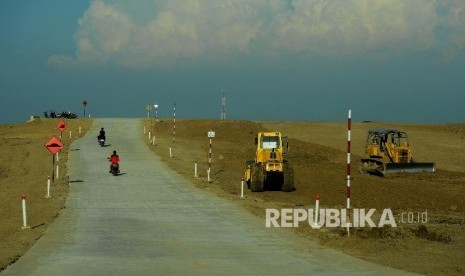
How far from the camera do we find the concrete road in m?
13.0

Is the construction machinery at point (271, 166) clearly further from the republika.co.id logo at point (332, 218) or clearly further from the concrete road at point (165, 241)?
the republika.co.id logo at point (332, 218)

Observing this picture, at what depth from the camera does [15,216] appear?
24.3 meters

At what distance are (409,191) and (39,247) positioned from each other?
22250 millimetres

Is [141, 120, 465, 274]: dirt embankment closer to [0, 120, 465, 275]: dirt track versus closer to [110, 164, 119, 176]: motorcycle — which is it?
[0, 120, 465, 275]: dirt track

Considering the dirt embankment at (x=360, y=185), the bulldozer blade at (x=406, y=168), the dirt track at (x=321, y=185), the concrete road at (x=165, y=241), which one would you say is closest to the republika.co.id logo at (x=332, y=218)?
the dirt embankment at (x=360, y=185)

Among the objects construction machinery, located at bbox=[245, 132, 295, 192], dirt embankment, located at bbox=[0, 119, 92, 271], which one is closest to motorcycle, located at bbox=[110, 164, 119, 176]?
dirt embankment, located at bbox=[0, 119, 92, 271]

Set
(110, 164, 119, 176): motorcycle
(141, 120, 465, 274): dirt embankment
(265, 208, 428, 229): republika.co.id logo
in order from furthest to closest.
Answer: (110, 164, 119, 176): motorcycle
(265, 208, 428, 229): republika.co.id logo
(141, 120, 465, 274): dirt embankment

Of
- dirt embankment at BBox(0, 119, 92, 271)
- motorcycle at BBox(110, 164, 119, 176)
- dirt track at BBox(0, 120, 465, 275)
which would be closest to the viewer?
dirt track at BBox(0, 120, 465, 275)

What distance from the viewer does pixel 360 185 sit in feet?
118

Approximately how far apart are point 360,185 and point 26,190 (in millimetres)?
17358

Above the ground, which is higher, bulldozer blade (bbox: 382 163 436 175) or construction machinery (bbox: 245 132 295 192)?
construction machinery (bbox: 245 132 295 192)

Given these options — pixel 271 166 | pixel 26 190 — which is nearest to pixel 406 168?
pixel 271 166

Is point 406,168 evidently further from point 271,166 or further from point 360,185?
point 271,166

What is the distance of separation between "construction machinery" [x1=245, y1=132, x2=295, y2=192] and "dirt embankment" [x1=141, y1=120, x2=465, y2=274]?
0.57m
